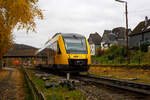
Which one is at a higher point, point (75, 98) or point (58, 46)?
point (58, 46)

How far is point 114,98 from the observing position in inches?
282

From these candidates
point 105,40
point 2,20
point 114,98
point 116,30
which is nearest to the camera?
point 114,98

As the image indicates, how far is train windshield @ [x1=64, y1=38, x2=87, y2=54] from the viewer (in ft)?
51.5

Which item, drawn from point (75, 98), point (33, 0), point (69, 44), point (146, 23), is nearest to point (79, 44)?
point (69, 44)

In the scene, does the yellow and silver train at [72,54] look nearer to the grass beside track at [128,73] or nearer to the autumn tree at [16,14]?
the grass beside track at [128,73]

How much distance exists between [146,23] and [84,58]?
31.9 meters

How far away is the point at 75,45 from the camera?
1619 centimetres

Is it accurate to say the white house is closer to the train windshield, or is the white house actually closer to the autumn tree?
the train windshield

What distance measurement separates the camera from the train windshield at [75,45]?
15.7 meters

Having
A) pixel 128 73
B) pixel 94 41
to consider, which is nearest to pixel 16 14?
pixel 128 73

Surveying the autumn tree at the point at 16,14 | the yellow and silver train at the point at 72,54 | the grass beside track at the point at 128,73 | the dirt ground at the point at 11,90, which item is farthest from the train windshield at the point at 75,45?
the autumn tree at the point at 16,14

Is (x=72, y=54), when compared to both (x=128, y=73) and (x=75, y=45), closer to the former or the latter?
(x=75, y=45)

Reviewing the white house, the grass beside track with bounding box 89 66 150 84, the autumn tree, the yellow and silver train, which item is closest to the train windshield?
the yellow and silver train

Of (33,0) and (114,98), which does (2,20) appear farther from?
(114,98)
